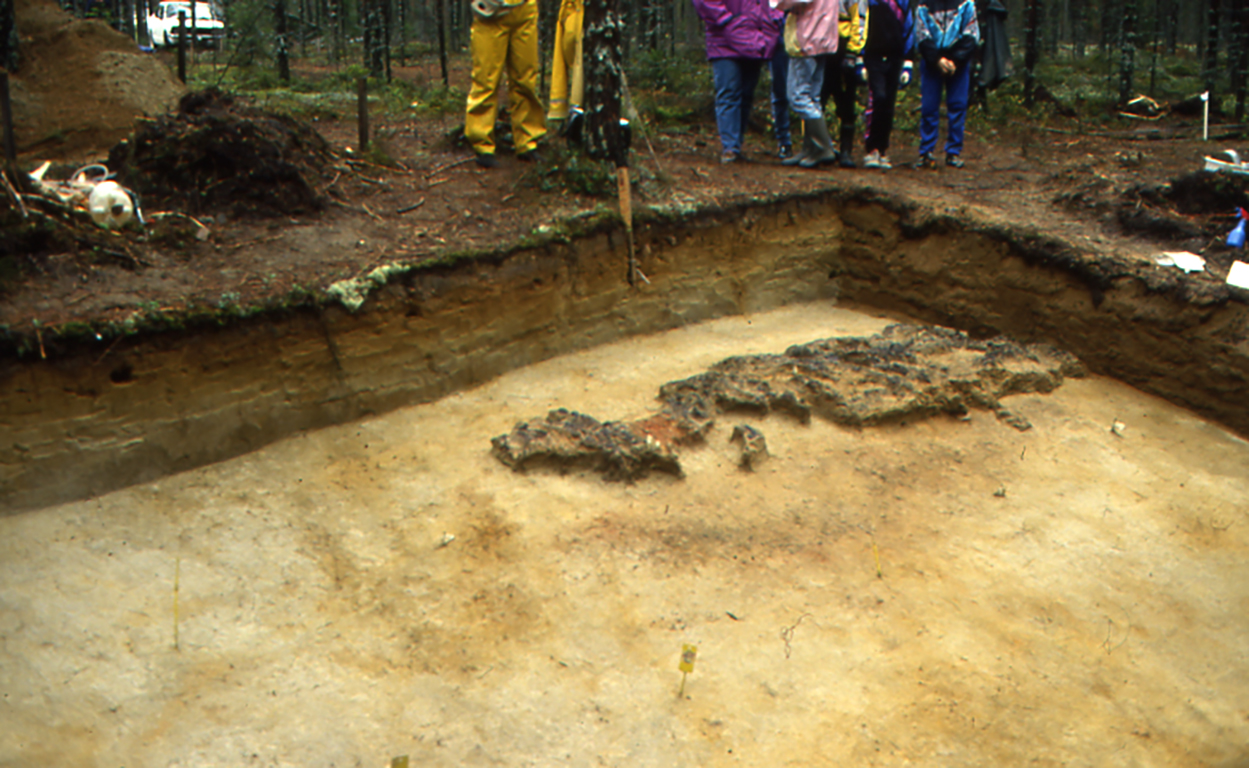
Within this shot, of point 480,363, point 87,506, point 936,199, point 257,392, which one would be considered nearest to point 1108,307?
point 936,199

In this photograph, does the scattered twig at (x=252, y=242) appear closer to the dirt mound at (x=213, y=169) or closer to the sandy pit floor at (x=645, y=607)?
the dirt mound at (x=213, y=169)

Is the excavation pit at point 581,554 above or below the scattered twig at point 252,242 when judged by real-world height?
below

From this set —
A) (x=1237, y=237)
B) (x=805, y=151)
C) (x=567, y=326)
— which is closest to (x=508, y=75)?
(x=567, y=326)

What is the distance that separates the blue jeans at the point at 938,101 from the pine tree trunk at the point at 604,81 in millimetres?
→ 2864

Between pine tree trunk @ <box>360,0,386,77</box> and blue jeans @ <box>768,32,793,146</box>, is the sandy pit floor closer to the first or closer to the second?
blue jeans @ <box>768,32,793,146</box>

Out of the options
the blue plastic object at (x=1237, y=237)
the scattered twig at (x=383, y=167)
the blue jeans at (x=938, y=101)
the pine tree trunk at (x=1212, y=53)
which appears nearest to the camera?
the blue plastic object at (x=1237, y=237)

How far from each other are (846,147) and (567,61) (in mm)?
2558

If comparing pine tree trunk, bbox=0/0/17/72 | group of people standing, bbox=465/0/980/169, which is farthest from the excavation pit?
pine tree trunk, bbox=0/0/17/72

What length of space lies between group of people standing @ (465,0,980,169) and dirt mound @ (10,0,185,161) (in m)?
2.62

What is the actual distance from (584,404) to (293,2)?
32.4m

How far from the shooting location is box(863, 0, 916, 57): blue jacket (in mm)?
7855

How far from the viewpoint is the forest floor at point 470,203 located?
4.70 m

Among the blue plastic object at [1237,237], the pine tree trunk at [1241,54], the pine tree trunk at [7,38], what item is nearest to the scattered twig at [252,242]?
the pine tree trunk at [7,38]

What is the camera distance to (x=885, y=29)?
786 cm
